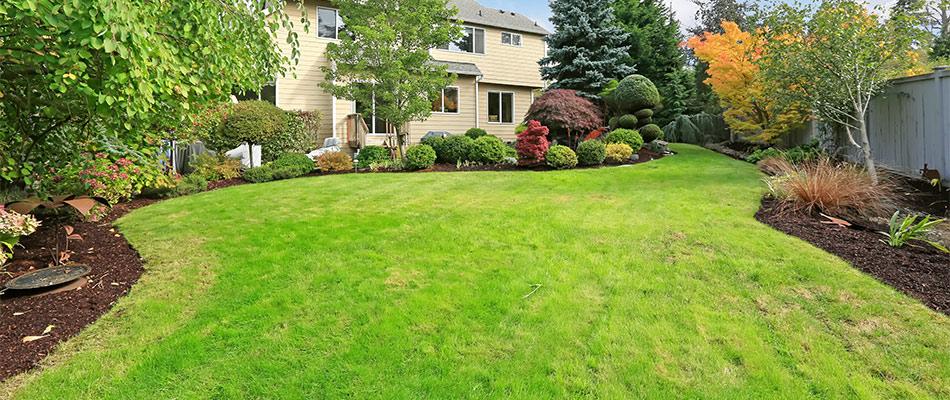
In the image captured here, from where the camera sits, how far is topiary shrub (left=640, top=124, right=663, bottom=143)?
14.0 meters

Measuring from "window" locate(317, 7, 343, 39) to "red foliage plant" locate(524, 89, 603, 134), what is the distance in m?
7.69

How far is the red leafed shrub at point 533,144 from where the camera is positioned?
35.2 ft

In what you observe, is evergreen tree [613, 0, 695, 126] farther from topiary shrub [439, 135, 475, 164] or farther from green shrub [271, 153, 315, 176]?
green shrub [271, 153, 315, 176]

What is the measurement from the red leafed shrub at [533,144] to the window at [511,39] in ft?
31.9

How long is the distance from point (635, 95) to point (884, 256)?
11.6 meters

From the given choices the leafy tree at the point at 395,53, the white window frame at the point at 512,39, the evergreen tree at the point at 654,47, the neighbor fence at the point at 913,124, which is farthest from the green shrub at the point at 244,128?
the evergreen tree at the point at 654,47

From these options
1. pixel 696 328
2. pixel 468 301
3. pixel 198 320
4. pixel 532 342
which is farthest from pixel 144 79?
pixel 696 328

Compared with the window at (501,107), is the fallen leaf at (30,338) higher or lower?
lower

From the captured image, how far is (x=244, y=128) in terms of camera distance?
1034 cm


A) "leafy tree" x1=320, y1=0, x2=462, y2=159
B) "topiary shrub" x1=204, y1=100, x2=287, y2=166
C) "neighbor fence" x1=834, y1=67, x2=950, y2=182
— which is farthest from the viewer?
"leafy tree" x1=320, y1=0, x2=462, y2=159

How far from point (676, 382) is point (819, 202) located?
449 centimetres

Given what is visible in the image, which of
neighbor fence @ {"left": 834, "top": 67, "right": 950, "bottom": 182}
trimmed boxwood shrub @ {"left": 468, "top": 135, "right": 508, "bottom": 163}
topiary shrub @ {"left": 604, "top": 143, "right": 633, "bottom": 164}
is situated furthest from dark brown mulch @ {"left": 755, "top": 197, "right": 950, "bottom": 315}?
trimmed boxwood shrub @ {"left": 468, "top": 135, "right": 508, "bottom": 163}

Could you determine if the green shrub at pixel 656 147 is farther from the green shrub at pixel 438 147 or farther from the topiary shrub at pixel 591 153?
the green shrub at pixel 438 147

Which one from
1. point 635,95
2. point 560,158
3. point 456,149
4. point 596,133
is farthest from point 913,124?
point 456,149
